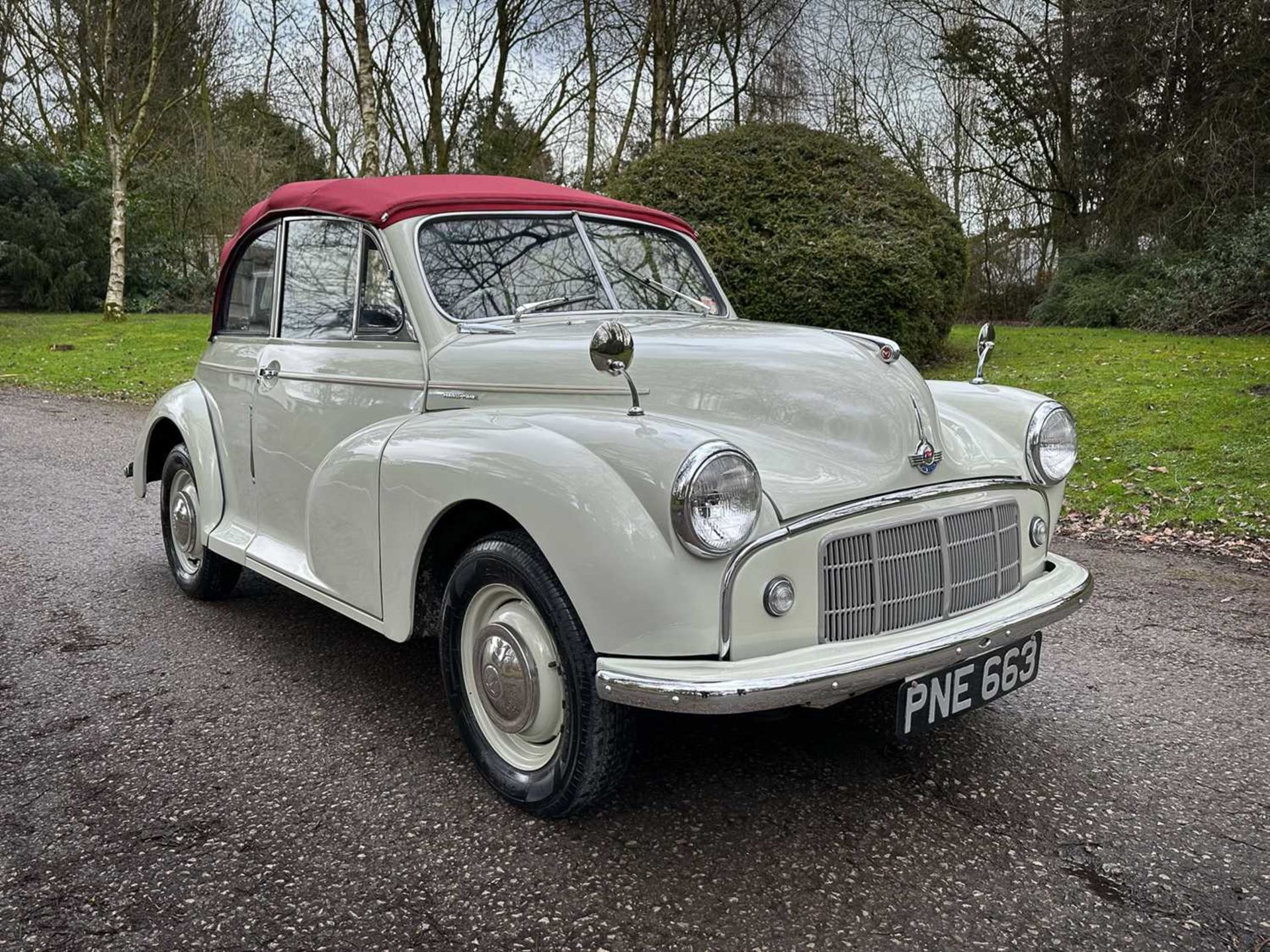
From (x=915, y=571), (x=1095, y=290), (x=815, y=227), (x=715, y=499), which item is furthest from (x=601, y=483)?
(x=1095, y=290)

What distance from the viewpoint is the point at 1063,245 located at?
18219mm

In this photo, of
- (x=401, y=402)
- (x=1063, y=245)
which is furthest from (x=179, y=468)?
(x=1063, y=245)

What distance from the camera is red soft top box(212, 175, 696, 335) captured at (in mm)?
3506

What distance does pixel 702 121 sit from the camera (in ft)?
61.8

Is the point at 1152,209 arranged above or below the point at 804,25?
below

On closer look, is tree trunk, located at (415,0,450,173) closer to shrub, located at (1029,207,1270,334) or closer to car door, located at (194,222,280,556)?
shrub, located at (1029,207,1270,334)

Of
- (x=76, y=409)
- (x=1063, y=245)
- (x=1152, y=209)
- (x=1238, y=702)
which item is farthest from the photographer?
(x=1063, y=245)

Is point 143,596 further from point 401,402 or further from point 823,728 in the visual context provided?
point 823,728

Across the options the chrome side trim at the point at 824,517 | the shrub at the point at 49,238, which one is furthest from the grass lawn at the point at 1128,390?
the shrub at the point at 49,238

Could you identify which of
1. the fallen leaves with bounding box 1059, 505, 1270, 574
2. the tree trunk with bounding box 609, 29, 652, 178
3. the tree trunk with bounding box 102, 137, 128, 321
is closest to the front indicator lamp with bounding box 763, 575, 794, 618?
the fallen leaves with bounding box 1059, 505, 1270, 574

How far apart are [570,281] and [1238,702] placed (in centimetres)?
278

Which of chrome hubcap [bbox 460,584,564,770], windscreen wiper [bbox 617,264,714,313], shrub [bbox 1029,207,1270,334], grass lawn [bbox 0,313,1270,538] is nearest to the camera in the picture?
chrome hubcap [bbox 460,584,564,770]

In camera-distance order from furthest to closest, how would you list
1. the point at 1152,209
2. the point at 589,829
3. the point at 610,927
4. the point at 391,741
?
the point at 1152,209 < the point at 391,741 < the point at 589,829 < the point at 610,927

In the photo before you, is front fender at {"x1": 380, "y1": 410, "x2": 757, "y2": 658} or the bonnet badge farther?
the bonnet badge
